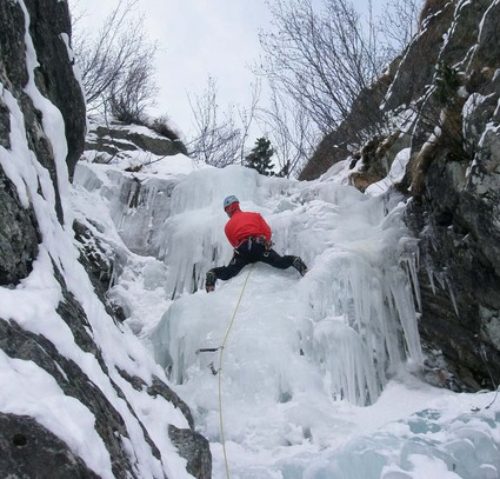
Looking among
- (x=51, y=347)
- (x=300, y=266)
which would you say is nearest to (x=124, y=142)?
(x=300, y=266)

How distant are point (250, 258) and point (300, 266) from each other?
20.4 inches

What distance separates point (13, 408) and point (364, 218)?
4.86 meters

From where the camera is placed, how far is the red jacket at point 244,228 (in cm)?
543

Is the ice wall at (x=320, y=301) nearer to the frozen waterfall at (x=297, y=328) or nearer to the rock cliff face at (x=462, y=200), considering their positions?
the frozen waterfall at (x=297, y=328)

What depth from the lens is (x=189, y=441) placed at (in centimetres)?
290

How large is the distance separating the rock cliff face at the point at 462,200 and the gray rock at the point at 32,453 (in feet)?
10.7

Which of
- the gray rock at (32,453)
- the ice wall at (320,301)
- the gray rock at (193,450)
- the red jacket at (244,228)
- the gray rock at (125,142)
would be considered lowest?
the gray rock at (193,450)

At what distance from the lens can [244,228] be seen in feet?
17.9

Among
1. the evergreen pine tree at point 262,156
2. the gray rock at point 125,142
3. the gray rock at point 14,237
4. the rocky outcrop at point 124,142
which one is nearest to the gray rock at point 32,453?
the gray rock at point 14,237

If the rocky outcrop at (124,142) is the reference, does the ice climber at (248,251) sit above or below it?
below

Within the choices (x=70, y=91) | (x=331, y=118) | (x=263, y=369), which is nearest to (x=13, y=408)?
(x=263, y=369)

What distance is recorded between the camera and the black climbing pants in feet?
17.7

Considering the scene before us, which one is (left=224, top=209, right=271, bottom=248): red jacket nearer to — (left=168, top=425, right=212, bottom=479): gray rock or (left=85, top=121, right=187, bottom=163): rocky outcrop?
(left=168, top=425, right=212, bottom=479): gray rock

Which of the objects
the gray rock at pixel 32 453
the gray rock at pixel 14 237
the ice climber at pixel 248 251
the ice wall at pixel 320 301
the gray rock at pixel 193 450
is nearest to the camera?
the gray rock at pixel 32 453
